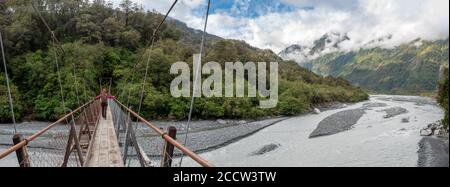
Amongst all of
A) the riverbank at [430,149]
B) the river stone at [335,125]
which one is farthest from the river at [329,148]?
the river stone at [335,125]

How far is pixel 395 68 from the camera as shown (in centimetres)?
12331

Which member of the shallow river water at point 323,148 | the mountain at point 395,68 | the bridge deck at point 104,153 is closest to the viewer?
the bridge deck at point 104,153

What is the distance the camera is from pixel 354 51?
17725 cm

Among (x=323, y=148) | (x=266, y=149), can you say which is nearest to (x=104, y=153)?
(x=266, y=149)

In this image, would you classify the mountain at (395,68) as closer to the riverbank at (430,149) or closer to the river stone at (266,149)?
the riverbank at (430,149)

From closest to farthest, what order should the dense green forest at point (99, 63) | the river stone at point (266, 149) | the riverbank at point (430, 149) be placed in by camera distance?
1. the riverbank at point (430, 149)
2. the river stone at point (266, 149)
3. the dense green forest at point (99, 63)

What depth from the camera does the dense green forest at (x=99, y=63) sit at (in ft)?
91.2

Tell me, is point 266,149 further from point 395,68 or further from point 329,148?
point 395,68

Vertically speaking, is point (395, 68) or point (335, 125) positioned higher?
point (395, 68)

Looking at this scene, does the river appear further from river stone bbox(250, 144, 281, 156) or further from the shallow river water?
river stone bbox(250, 144, 281, 156)

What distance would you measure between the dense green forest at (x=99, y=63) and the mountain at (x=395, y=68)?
60.0 m

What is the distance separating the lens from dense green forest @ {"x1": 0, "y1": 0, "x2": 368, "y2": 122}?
27797 millimetres

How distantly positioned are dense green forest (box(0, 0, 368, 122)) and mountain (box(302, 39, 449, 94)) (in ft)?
197

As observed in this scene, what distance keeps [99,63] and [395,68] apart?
112 meters
